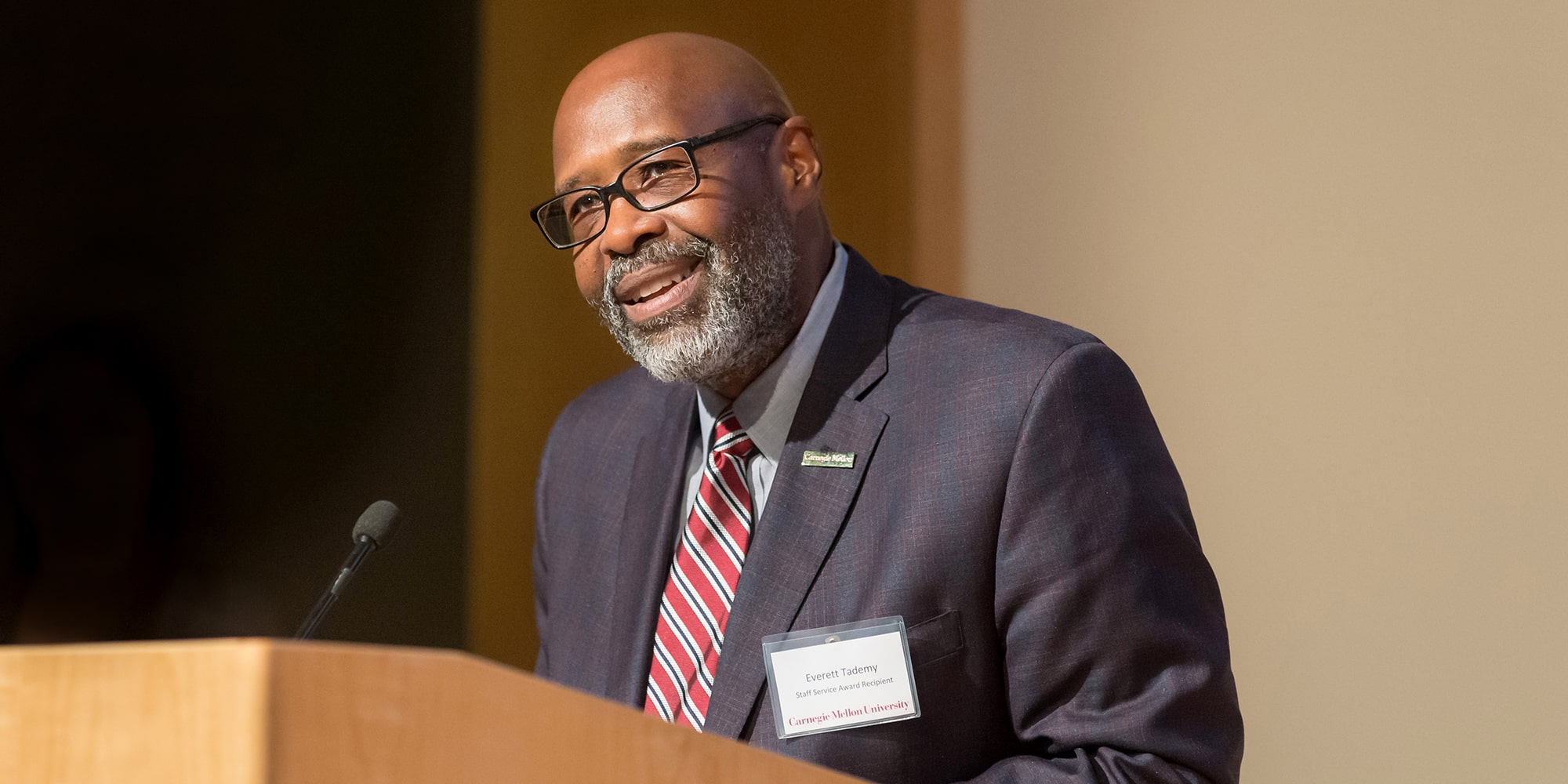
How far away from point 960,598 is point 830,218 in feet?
5.43

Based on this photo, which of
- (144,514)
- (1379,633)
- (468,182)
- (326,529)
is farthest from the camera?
(468,182)

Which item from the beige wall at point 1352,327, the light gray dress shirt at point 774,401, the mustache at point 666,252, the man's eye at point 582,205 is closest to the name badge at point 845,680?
the light gray dress shirt at point 774,401

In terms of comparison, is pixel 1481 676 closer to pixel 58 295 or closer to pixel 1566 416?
pixel 1566 416

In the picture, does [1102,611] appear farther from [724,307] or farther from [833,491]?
[724,307]

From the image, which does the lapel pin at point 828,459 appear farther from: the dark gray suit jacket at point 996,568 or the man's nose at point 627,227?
the man's nose at point 627,227

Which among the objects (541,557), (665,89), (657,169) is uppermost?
(665,89)

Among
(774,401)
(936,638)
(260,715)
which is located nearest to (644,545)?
(774,401)

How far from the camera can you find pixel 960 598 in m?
1.37

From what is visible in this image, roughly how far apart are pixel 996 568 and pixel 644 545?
516 mm

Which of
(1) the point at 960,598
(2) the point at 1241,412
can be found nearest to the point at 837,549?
(1) the point at 960,598

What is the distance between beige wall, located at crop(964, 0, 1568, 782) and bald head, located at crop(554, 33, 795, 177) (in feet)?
3.31

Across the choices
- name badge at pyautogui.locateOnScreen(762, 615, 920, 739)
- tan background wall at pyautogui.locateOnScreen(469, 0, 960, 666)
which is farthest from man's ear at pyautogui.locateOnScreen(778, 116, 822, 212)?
tan background wall at pyautogui.locateOnScreen(469, 0, 960, 666)

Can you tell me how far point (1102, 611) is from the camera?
1305 mm

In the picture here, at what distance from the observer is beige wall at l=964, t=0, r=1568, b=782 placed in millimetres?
1947
